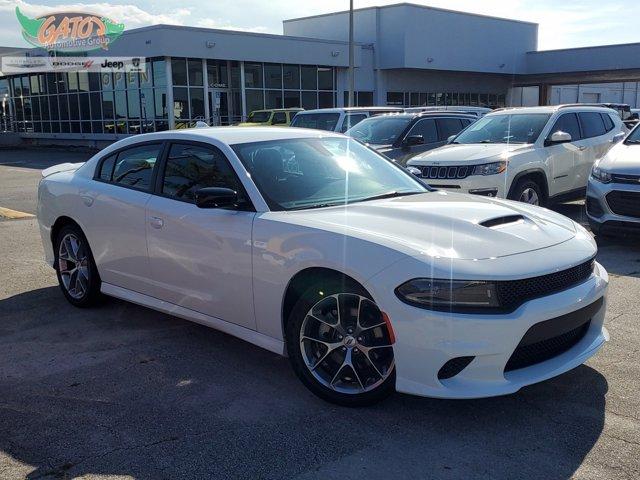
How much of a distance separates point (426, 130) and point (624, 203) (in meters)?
5.03

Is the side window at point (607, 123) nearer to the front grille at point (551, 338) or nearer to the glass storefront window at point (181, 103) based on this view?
the front grille at point (551, 338)

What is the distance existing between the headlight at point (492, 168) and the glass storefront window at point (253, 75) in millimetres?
24794

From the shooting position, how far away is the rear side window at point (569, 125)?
10.2 metres

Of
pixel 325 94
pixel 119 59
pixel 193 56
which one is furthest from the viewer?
pixel 325 94

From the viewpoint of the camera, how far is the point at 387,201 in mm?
4402

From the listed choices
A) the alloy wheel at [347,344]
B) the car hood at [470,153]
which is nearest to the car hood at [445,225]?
the alloy wheel at [347,344]

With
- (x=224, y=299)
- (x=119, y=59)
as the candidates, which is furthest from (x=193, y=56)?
(x=224, y=299)

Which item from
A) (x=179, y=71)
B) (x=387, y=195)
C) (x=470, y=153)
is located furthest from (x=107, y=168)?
(x=179, y=71)

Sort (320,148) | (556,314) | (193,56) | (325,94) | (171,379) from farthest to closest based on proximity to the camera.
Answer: (325,94) → (193,56) → (320,148) → (171,379) → (556,314)

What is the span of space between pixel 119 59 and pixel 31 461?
102 feet

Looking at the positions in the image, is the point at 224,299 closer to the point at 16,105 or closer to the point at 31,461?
the point at 31,461

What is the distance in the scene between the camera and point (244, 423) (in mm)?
3562

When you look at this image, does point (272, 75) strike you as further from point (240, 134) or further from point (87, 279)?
point (240, 134)

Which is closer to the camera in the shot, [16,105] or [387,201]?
[387,201]
